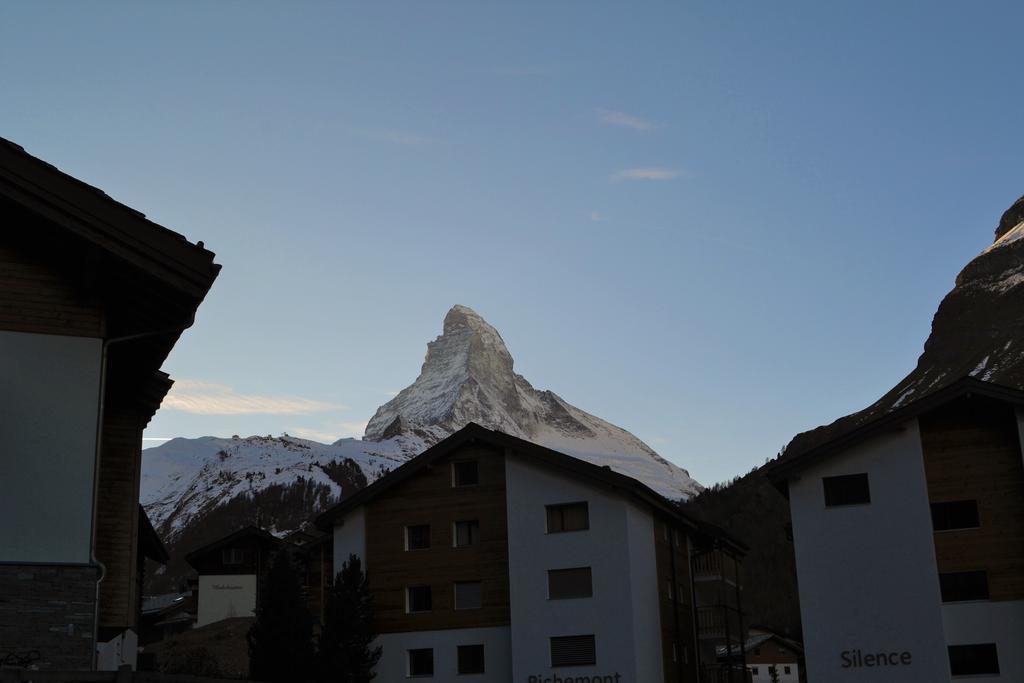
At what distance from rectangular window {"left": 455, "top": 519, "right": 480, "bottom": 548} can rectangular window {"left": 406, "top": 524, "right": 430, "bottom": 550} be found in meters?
1.08

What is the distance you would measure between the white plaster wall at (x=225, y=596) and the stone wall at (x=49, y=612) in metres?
57.0

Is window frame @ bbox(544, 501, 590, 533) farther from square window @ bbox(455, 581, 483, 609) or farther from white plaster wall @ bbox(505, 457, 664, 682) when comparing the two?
square window @ bbox(455, 581, 483, 609)

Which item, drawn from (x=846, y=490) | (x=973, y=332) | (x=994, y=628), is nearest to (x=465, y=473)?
(x=846, y=490)

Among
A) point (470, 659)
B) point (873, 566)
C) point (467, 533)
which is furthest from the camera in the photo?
point (467, 533)

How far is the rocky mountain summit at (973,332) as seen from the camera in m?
144

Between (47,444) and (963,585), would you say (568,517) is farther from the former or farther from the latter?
(47,444)

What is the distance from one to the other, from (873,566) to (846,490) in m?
2.27

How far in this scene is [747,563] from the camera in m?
101

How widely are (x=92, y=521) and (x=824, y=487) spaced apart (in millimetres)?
25345

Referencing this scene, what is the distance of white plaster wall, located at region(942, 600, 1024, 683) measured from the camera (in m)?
31.3

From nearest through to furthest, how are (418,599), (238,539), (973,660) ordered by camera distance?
(973,660) < (418,599) < (238,539)

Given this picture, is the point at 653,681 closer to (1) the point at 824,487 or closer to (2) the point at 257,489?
(1) the point at 824,487

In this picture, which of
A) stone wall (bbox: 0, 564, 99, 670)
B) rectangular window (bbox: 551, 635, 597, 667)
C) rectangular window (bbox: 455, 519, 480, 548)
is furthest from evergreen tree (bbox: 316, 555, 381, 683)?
stone wall (bbox: 0, 564, 99, 670)

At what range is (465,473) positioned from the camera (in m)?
41.8
